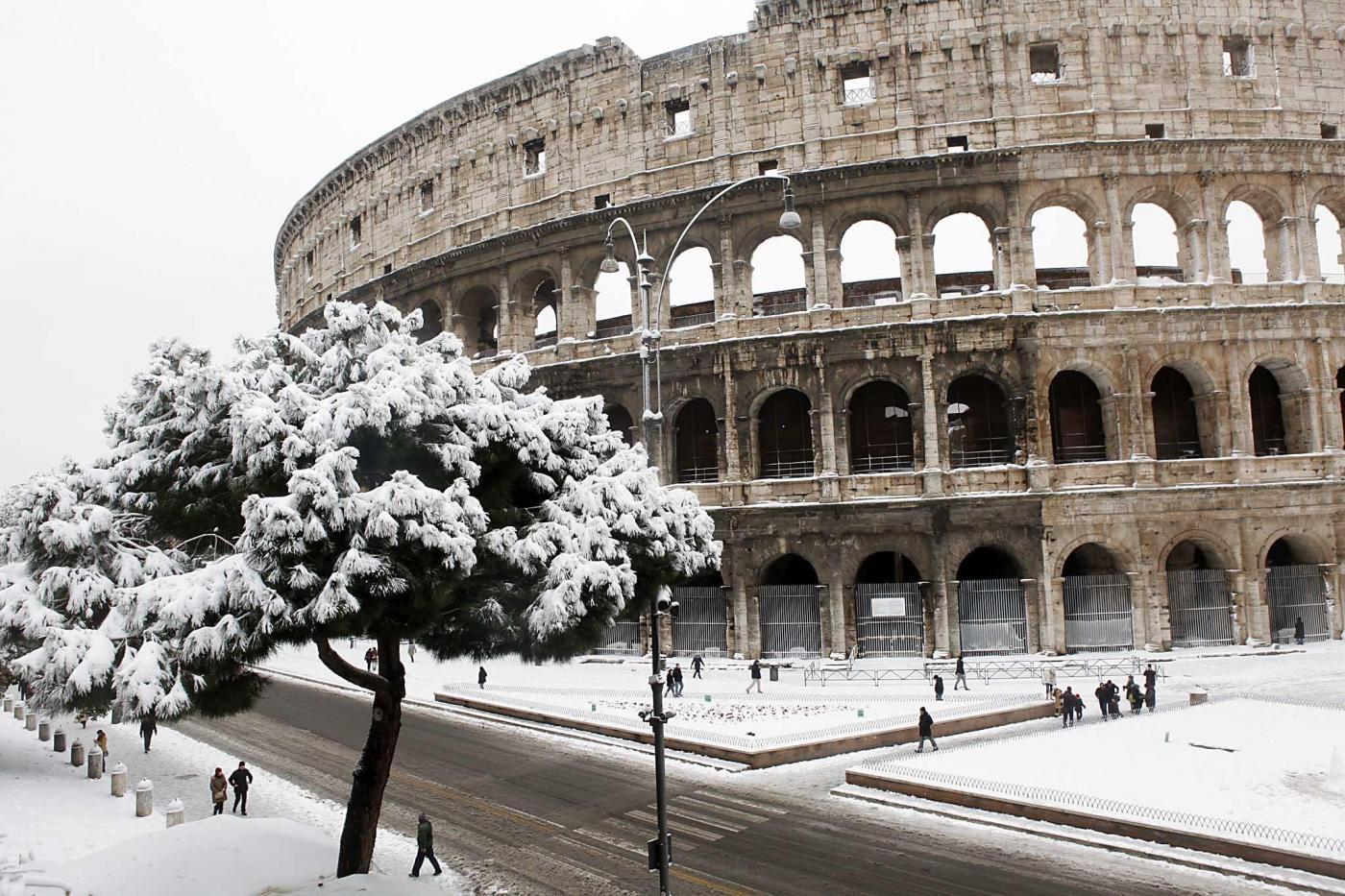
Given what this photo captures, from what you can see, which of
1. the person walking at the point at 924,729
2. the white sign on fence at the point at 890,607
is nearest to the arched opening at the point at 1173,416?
the white sign on fence at the point at 890,607

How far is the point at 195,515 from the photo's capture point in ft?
33.4

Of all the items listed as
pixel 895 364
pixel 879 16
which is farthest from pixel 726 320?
pixel 879 16

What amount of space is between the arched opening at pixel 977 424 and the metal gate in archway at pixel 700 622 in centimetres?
824

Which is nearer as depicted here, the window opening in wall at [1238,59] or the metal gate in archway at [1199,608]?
the metal gate in archway at [1199,608]

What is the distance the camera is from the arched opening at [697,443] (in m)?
30.4

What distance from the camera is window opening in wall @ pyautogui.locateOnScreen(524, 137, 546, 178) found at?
108ft

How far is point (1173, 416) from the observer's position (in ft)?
91.9

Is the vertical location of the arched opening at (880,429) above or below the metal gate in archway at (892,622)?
above

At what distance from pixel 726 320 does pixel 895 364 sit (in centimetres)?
516

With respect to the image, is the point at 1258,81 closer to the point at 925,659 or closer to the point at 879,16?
the point at 879,16

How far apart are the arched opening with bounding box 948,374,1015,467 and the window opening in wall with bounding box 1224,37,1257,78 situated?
1123 cm

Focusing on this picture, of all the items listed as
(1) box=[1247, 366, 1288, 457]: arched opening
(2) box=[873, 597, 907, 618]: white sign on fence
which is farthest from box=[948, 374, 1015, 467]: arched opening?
(1) box=[1247, 366, 1288, 457]: arched opening

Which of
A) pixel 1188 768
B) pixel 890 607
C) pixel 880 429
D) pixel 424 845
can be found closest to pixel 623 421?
pixel 880 429

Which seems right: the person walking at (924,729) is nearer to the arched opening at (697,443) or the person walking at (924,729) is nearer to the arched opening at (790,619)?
the arched opening at (790,619)
